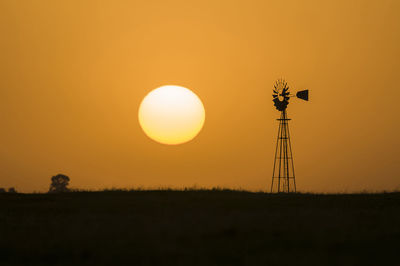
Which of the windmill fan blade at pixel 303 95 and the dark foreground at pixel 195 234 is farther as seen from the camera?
the windmill fan blade at pixel 303 95

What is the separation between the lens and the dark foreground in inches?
691

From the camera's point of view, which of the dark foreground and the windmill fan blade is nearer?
the dark foreground

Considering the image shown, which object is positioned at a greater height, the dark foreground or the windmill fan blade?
the windmill fan blade

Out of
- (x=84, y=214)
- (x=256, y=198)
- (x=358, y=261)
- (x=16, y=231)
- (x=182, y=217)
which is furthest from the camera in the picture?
(x=256, y=198)

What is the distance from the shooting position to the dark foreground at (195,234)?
57.6 feet

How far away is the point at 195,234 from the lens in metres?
20.5

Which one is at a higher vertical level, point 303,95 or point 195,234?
point 303,95

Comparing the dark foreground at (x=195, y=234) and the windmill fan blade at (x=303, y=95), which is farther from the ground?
the windmill fan blade at (x=303, y=95)

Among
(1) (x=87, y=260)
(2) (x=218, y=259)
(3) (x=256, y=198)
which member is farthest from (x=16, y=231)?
(3) (x=256, y=198)

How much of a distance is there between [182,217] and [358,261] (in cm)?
893

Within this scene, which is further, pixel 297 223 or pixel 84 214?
pixel 84 214

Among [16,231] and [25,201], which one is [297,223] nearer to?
[16,231]

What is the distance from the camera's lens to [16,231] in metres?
22.0

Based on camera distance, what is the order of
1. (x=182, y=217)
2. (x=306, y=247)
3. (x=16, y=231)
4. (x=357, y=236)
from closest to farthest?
(x=306, y=247) < (x=357, y=236) < (x=16, y=231) < (x=182, y=217)
